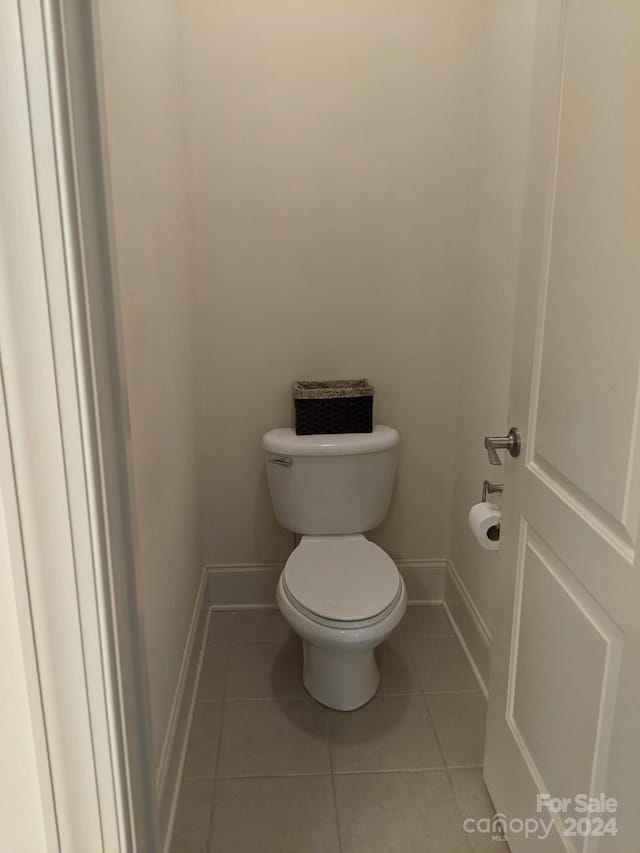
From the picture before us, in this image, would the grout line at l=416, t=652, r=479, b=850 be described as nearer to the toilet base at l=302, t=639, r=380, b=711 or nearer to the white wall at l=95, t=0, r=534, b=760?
the toilet base at l=302, t=639, r=380, b=711

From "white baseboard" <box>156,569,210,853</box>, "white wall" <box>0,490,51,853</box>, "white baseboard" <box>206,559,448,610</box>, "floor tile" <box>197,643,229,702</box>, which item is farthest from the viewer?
"white baseboard" <box>206,559,448,610</box>

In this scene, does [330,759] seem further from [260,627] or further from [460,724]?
[260,627]

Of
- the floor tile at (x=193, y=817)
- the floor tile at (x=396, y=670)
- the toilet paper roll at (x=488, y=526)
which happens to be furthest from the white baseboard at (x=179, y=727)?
the toilet paper roll at (x=488, y=526)

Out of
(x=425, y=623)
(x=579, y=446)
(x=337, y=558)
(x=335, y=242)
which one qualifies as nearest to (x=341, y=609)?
(x=337, y=558)

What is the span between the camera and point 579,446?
1003 millimetres

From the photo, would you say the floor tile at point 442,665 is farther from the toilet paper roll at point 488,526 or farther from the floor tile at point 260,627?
the toilet paper roll at point 488,526

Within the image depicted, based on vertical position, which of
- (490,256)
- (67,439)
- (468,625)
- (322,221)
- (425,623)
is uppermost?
(322,221)

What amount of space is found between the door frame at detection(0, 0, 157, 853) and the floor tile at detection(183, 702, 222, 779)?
3.29ft

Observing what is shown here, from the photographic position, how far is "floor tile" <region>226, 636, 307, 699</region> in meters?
1.93

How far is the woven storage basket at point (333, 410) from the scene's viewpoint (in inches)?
81.4

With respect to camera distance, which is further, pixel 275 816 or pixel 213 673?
pixel 213 673

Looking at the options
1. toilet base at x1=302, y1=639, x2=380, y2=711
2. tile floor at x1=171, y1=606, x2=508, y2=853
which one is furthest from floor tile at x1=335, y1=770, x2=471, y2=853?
toilet base at x1=302, y1=639, x2=380, y2=711

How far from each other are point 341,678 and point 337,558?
13.8 inches

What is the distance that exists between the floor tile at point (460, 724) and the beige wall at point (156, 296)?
775mm
